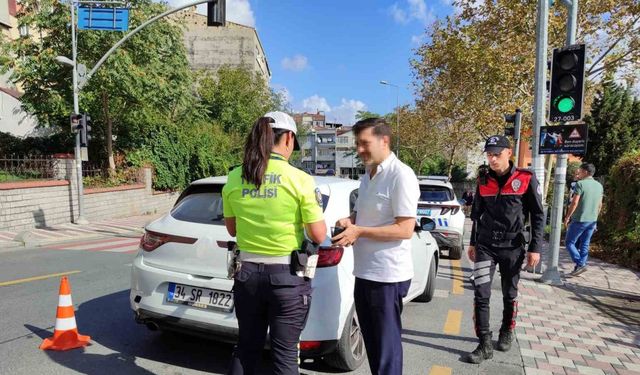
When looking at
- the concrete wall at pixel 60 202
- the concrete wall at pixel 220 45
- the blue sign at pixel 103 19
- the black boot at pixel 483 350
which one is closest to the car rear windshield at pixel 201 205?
the black boot at pixel 483 350

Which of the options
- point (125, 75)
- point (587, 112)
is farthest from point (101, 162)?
point (587, 112)

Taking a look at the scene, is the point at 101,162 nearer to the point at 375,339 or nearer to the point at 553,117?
the point at 553,117

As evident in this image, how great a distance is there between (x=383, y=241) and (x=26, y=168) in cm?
1485

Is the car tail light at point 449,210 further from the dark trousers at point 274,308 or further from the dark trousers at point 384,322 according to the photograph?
the dark trousers at point 274,308

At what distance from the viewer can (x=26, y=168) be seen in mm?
14023

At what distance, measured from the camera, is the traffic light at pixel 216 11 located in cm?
1145

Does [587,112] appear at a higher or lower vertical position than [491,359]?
higher

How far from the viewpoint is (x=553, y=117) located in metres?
6.86

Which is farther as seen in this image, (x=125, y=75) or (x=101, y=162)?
(x=101, y=162)

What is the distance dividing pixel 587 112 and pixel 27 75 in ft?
97.2

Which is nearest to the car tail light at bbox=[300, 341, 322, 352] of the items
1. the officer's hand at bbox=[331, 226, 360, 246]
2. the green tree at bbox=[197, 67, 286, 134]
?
→ the officer's hand at bbox=[331, 226, 360, 246]

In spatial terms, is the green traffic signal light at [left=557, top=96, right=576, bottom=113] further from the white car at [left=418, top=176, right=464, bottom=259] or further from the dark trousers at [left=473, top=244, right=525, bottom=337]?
the dark trousers at [left=473, top=244, right=525, bottom=337]

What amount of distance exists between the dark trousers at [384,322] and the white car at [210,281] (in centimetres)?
44

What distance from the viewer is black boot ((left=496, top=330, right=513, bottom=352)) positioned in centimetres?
Result: 418
